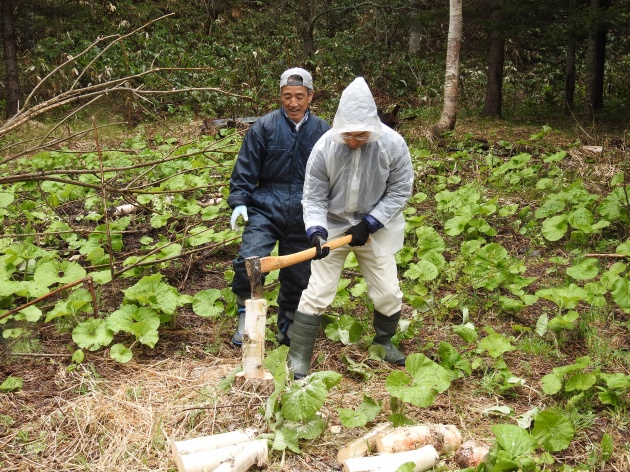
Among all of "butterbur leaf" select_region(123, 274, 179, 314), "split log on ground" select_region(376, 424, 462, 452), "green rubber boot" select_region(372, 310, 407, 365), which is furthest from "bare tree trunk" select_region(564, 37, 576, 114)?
"split log on ground" select_region(376, 424, 462, 452)

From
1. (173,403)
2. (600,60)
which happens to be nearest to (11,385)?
(173,403)

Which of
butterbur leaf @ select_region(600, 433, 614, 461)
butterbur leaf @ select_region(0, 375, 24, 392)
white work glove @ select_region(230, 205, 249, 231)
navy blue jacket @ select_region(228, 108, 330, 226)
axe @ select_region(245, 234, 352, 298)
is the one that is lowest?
butterbur leaf @ select_region(600, 433, 614, 461)

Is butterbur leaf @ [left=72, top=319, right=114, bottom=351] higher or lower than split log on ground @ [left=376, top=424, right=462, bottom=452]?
higher

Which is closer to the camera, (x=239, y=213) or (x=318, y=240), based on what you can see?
(x=318, y=240)

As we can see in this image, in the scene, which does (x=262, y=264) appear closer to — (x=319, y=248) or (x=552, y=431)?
(x=319, y=248)

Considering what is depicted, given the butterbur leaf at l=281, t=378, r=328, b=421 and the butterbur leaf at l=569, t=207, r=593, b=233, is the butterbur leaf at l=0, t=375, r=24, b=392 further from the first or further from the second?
the butterbur leaf at l=569, t=207, r=593, b=233

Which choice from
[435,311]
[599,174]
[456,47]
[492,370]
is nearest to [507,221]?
[599,174]

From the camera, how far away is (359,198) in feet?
11.0

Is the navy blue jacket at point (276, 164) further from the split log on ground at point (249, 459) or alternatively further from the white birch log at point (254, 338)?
the split log on ground at point (249, 459)

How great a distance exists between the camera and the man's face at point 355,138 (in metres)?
3.14

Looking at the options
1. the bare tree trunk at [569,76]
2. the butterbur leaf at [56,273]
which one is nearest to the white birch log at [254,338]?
the butterbur leaf at [56,273]

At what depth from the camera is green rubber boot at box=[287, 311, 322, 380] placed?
337 cm

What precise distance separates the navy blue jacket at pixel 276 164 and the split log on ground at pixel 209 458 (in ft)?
4.99

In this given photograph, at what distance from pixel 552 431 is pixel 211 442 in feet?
4.85
